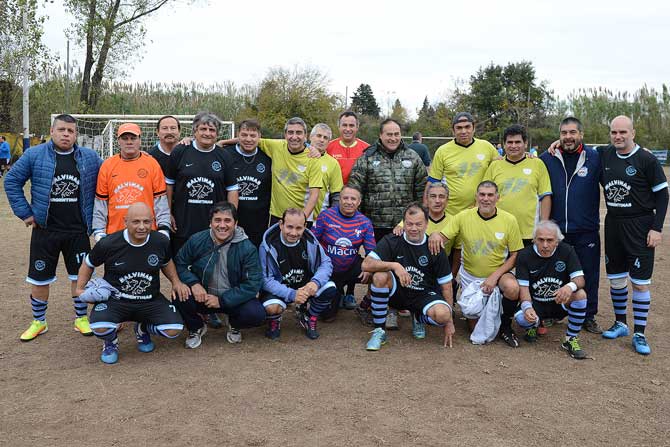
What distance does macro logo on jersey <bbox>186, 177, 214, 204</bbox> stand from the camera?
5199 mm

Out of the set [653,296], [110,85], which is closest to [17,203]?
[653,296]

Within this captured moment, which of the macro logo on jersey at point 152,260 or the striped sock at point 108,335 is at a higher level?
the macro logo on jersey at point 152,260

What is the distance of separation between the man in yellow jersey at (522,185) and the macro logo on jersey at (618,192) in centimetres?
53

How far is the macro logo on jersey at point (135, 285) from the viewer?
4.70 m

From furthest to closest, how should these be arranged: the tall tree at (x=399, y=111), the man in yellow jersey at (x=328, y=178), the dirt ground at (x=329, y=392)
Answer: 1. the tall tree at (x=399, y=111)
2. the man in yellow jersey at (x=328, y=178)
3. the dirt ground at (x=329, y=392)

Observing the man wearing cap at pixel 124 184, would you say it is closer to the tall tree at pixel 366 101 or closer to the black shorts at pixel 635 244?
the black shorts at pixel 635 244

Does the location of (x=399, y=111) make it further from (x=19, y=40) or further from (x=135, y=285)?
(x=135, y=285)

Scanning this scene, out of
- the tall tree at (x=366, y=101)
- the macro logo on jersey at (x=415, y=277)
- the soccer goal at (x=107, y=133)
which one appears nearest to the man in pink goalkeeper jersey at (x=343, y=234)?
the macro logo on jersey at (x=415, y=277)

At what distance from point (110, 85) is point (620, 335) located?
28078 millimetres

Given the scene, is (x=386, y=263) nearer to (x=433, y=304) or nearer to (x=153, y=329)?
(x=433, y=304)

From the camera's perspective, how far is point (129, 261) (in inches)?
184

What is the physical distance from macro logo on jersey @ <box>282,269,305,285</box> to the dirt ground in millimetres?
505

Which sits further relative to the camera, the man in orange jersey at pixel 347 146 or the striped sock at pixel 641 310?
the man in orange jersey at pixel 347 146

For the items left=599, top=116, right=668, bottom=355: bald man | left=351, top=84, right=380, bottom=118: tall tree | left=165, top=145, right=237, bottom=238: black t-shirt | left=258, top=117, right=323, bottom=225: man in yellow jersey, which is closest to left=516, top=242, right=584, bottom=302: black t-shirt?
left=599, top=116, right=668, bottom=355: bald man
